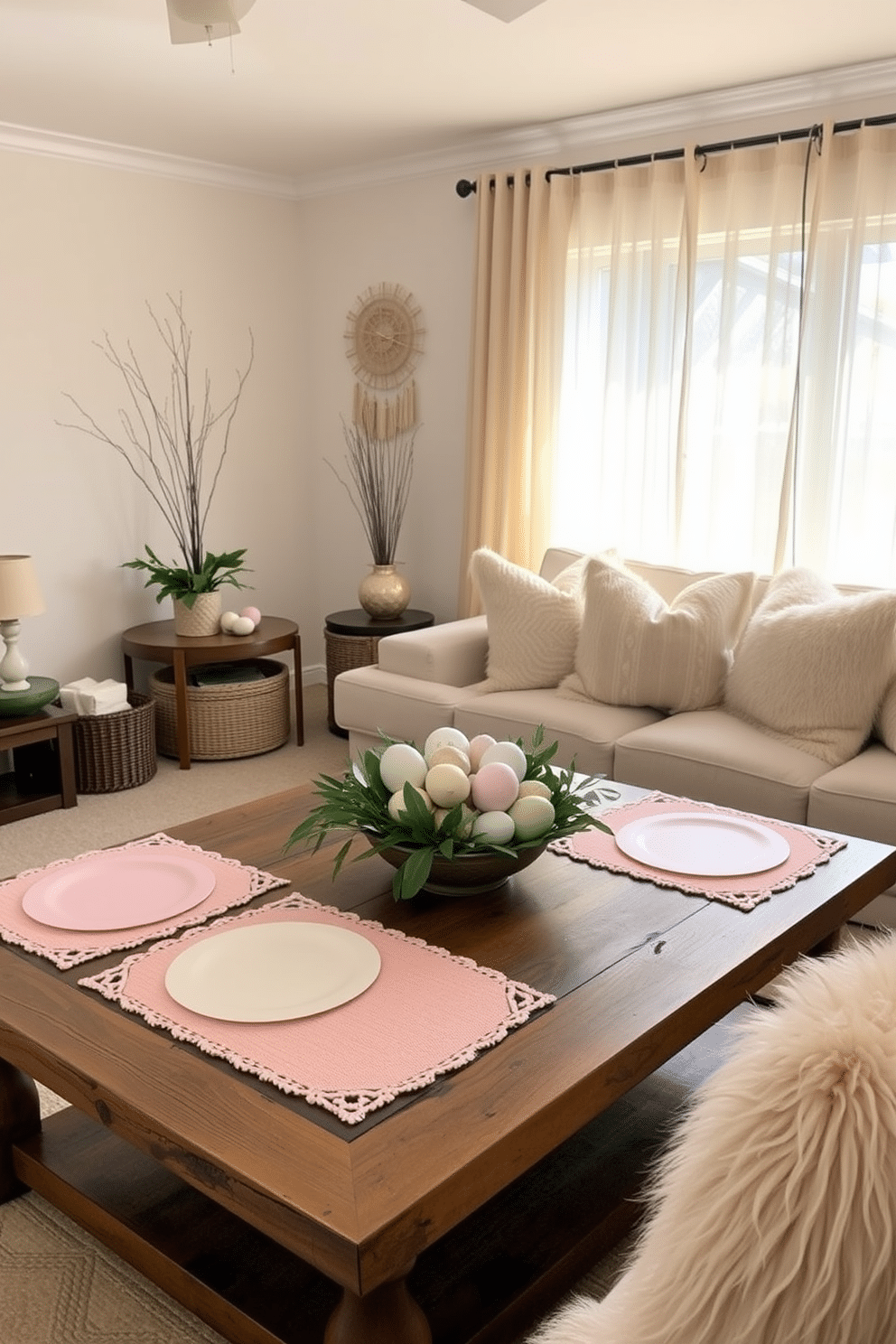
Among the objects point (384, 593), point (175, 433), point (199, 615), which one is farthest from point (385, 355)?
point (199, 615)

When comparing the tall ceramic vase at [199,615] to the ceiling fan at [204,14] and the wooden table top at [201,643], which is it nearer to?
the wooden table top at [201,643]

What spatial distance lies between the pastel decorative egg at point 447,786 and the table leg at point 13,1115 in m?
0.85

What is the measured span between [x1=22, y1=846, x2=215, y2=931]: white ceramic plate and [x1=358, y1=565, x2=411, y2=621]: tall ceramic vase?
106 inches

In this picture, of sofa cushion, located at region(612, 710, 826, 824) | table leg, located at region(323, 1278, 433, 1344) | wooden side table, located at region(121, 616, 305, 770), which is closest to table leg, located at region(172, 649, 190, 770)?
wooden side table, located at region(121, 616, 305, 770)

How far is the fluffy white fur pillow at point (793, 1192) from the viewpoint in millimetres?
834

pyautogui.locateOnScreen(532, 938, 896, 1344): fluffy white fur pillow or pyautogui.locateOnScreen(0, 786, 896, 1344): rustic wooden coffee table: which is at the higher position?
pyautogui.locateOnScreen(532, 938, 896, 1344): fluffy white fur pillow

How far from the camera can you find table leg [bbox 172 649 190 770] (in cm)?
432

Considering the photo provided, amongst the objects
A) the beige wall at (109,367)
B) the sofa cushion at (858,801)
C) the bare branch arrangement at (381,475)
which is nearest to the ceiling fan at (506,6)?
the sofa cushion at (858,801)

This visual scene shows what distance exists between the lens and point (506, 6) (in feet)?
9.15

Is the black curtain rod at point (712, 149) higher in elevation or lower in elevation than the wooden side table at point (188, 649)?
higher

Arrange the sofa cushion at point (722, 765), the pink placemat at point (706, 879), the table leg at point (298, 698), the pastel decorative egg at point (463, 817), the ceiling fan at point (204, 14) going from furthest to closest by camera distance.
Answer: the table leg at point (298, 698)
the sofa cushion at point (722, 765)
the ceiling fan at point (204, 14)
the pink placemat at point (706, 879)
the pastel decorative egg at point (463, 817)

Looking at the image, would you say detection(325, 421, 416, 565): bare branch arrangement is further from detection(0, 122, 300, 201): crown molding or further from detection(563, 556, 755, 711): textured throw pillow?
detection(563, 556, 755, 711): textured throw pillow

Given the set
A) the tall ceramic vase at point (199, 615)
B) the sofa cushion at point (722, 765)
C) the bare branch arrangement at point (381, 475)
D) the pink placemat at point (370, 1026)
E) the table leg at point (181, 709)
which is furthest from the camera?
the bare branch arrangement at point (381, 475)

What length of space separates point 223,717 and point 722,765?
2.17m
